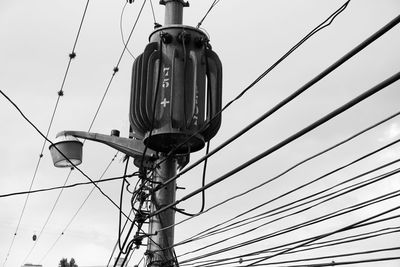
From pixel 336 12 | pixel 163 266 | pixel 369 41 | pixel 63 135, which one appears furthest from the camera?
pixel 63 135

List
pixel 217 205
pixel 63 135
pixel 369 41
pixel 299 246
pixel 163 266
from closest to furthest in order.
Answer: pixel 369 41 < pixel 299 246 < pixel 217 205 < pixel 163 266 < pixel 63 135

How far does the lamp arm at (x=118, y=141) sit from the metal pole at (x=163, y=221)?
2.81 feet

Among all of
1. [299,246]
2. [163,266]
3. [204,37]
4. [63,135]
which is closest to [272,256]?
[299,246]

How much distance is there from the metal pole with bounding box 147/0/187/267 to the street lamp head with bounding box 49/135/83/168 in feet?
4.82

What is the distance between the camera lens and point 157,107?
9.04 m

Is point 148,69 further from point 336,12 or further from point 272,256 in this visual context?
point 336,12

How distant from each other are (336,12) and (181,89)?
3.70m

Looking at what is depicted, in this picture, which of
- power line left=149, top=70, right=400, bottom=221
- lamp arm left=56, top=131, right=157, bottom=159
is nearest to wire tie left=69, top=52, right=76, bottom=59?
lamp arm left=56, top=131, right=157, bottom=159

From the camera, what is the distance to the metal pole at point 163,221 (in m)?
8.99

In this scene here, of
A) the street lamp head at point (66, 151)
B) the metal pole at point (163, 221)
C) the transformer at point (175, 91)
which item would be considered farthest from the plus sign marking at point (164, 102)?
the street lamp head at point (66, 151)

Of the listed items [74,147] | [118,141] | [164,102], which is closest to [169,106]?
[164,102]

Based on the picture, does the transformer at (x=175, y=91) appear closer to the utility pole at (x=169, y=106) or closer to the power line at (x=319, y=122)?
the utility pole at (x=169, y=106)

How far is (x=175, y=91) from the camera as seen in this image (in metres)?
9.06

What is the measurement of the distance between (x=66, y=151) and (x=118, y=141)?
805 mm
